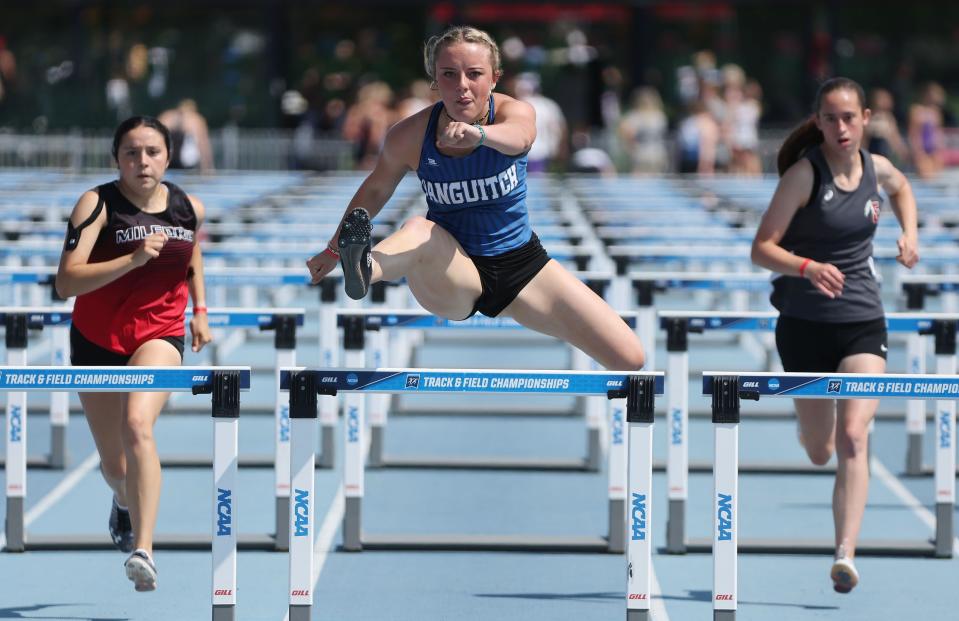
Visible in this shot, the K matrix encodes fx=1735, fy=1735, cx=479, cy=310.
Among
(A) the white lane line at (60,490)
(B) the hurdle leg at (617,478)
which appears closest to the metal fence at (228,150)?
(A) the white lane line at (60,490)

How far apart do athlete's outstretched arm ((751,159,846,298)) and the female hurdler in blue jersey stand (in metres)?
0.86

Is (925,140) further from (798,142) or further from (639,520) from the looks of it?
(639,520)

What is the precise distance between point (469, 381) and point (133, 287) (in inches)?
67.8

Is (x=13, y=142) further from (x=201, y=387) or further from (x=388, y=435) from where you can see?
(x=201, y=387)

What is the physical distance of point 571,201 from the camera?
63.4ft

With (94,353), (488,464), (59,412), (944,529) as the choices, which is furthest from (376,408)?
(944,529)

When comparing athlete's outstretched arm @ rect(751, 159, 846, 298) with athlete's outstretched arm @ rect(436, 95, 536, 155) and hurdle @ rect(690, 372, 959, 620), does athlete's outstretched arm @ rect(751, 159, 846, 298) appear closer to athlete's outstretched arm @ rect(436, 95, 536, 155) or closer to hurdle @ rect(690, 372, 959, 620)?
hurdle @ rect(690, 372, 959, 620)

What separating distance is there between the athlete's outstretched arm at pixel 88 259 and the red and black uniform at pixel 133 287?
8cm

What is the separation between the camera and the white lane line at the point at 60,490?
9.22 m

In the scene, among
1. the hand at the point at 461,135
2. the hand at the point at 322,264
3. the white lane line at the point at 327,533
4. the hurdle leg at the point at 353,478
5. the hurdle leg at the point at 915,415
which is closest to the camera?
the hand at the point at 461,135

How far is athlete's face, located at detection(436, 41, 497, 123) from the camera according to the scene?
6.36 metres

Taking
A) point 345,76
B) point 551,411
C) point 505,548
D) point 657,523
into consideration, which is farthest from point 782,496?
point 345,76

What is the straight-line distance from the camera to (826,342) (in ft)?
24.5

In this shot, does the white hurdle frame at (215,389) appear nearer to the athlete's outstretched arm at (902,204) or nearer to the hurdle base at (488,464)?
the athlete's outstretched arm at (902,204)
